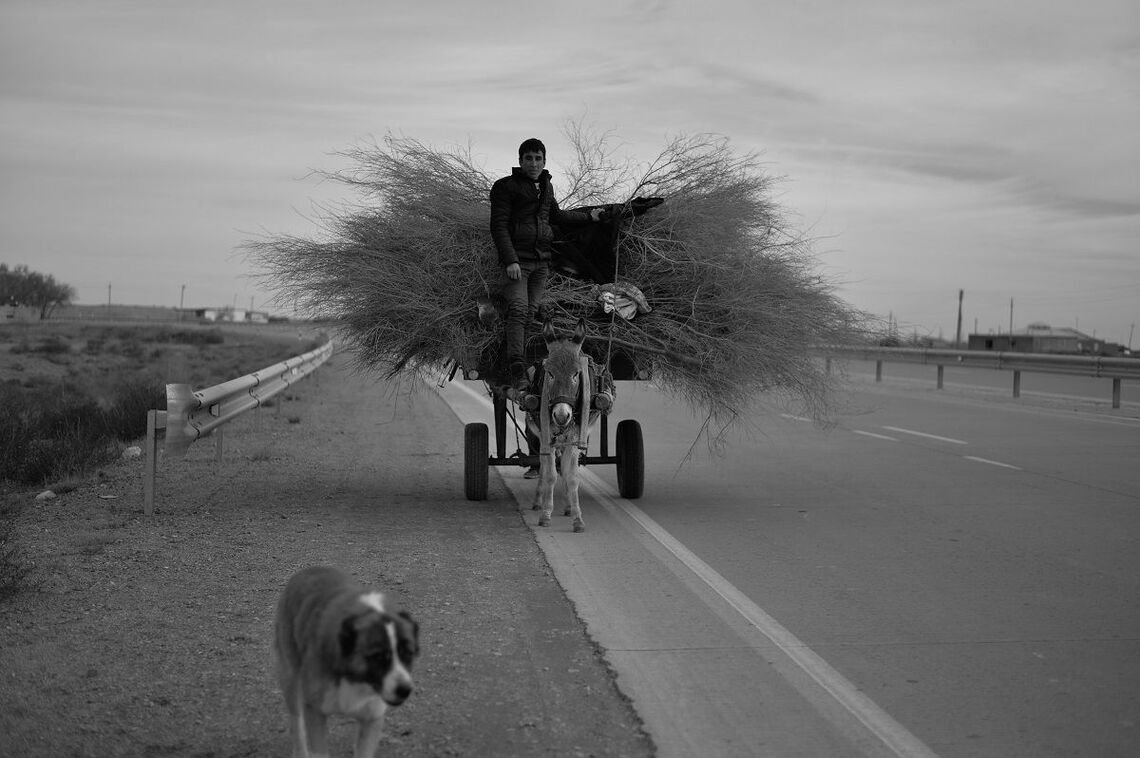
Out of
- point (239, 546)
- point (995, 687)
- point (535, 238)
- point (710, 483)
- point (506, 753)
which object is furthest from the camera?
point (710, 483)

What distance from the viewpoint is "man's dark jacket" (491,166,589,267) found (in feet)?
34.3

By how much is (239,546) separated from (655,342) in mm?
3943

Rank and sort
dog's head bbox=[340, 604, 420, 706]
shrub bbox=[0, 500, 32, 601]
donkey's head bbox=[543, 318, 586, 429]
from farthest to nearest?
1. donkey's head bbox=[543, 318, 586, 429]
2. shrub bbox=[0, 500, 32, 601]
3. dog's head bbox=[340, 604, 420, 706]

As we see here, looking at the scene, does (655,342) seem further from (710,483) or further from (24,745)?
(24,745)

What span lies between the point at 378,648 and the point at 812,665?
114 inches

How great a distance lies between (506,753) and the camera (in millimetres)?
4926

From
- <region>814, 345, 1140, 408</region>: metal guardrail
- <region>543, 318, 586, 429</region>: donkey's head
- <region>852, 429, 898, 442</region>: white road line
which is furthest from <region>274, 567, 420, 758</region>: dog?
<region>814, 345, 1140, 408</region>: metal guardrail

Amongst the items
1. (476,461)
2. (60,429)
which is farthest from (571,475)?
(60,429)

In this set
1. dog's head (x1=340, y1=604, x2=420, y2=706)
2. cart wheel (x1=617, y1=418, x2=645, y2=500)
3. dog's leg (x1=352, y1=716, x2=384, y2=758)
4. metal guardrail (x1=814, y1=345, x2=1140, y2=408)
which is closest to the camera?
dog's head (x1=340, y1=604, x2=420, y2=706)

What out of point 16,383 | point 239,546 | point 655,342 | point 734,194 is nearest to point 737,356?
point 655,342

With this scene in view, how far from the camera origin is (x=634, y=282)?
11.0 m

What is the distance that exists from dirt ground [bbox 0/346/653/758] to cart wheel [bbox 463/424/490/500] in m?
0.19

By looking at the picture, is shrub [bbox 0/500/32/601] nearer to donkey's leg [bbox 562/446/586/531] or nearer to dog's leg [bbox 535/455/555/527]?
dog's leg [bbox 535/455/555/527]

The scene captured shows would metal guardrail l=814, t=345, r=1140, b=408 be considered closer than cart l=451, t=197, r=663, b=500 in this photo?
No
